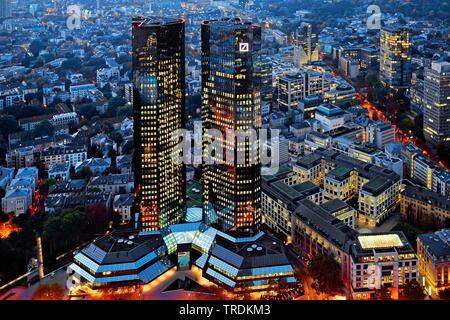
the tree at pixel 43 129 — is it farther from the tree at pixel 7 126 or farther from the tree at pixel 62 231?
the tree at pixel 62 231

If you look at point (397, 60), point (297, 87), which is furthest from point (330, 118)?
point (397, 60)

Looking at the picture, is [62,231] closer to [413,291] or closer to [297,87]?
[413,291]

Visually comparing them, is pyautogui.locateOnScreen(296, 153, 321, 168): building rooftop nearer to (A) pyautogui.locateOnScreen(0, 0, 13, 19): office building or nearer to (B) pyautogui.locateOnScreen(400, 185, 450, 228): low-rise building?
(B) pyautogui.locateOnScreen(400, 185, 450, 228): low-rise building

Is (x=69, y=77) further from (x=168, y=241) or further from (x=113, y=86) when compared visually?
(x=168, y=241)

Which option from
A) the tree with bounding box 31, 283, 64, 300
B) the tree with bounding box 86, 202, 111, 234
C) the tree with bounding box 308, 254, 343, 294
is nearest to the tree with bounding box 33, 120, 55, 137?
the tree with bounding box 86, 202, 111, 234

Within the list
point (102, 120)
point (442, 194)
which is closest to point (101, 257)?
point (442, 194)
